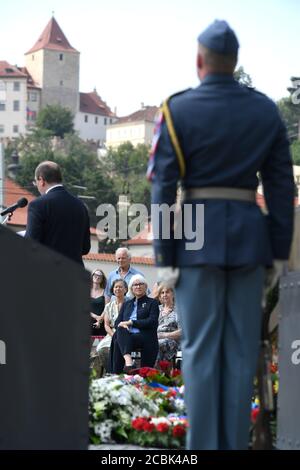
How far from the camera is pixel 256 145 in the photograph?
4637mm

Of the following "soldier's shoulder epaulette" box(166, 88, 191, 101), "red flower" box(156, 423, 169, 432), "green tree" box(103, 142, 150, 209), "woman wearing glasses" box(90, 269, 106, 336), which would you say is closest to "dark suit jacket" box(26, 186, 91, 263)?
"red flower" box(156, 423, 169, 432)

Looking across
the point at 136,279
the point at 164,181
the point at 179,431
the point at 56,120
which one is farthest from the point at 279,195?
the point at 56,120

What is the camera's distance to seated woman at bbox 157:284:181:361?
12.7 meters

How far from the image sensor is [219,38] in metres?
4.56

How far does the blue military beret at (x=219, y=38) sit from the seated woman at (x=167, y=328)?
8172 millimetres

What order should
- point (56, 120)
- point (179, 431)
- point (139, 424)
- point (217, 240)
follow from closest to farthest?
point (217, 240)
point (179, 431)
point (139, 424)
point (56, 120)

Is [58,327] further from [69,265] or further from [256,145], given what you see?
[256,145]

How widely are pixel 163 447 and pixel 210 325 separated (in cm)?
189

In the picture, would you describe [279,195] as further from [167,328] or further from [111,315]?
[111,315]

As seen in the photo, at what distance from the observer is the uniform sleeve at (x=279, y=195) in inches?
184

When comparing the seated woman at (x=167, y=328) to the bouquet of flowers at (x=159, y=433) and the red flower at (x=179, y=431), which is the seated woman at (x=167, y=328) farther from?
the red flower at (x=179, y=431)

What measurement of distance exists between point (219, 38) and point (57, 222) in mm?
3710

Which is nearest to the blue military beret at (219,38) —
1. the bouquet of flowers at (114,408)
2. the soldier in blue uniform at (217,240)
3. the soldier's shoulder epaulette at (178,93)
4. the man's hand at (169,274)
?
the soldier in blue uniform at (217,240)

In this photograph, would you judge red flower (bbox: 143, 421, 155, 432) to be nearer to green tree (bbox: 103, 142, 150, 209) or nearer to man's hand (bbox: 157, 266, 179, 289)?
man's hand (bbox: 157, 266, 179, 289)
